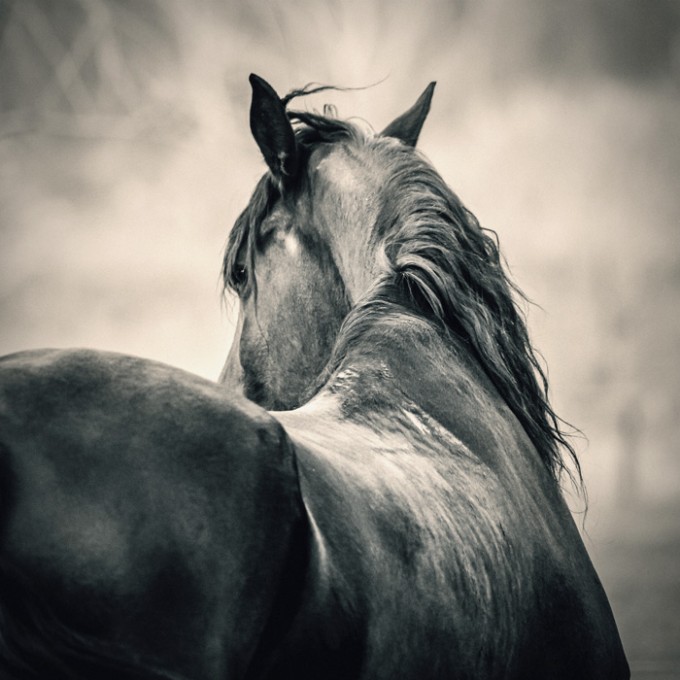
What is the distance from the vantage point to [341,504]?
54.1 inches

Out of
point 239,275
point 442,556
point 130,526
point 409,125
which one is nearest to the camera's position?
point 130,526

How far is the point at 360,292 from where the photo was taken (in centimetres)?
289

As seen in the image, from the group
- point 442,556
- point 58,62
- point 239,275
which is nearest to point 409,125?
point 239,275

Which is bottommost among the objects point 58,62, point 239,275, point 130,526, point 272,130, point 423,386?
point 130,526

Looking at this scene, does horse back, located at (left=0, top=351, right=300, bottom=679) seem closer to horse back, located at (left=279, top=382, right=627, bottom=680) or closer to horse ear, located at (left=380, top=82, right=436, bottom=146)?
horse back, located at (left=279, top=382, right=627, bottom=680)

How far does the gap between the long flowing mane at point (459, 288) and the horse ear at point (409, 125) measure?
2.04 ft

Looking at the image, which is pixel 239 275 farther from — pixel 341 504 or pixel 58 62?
pixel 58 62

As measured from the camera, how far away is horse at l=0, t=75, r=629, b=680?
43.2 inches

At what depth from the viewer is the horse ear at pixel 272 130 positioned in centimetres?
305

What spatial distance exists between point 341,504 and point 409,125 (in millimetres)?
2500

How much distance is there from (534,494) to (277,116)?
162 cm

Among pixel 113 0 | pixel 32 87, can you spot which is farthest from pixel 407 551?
pixel 32 87

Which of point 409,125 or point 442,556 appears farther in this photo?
point 409,125

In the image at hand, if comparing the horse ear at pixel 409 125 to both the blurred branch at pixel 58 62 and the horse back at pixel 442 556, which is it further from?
the blurred branch at pixel 58 62
